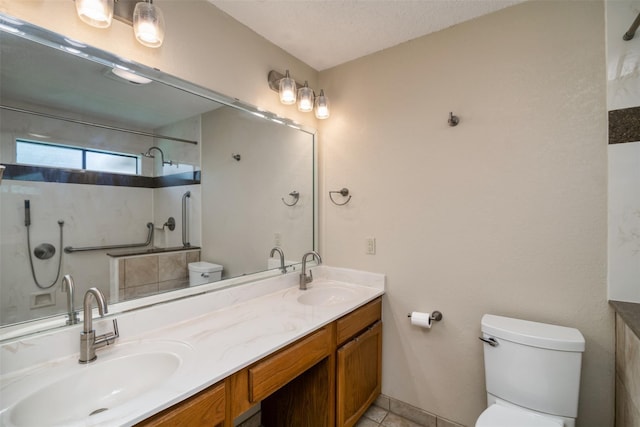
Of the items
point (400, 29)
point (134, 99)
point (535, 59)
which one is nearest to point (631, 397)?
point (535, 59)

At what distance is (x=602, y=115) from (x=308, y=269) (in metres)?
1.83

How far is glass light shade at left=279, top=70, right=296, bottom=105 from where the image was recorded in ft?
6.03

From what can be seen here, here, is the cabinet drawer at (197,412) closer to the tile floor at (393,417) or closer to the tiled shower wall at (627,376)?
the tile floor at (393,417)

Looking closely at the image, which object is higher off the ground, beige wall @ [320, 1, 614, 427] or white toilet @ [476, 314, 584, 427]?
beige wall @ [320, 1, 614, 427]

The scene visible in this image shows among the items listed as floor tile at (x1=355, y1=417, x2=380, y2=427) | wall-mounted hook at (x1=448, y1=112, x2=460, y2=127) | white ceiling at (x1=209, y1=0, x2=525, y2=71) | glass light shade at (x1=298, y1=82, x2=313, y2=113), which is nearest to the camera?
white ceiling at (x1=209, y1=0, x2=525, y2=71)

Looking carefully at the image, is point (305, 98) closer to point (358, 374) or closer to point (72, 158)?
point (72, 158)

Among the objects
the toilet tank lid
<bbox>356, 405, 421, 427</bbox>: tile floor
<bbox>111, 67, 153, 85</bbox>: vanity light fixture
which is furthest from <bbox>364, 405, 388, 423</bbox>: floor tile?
<bbox>111, 67, 153, 85</bbox>: vanity light fixture

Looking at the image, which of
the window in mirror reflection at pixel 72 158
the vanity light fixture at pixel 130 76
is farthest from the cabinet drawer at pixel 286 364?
the vanity light fixture at pixel 130 76

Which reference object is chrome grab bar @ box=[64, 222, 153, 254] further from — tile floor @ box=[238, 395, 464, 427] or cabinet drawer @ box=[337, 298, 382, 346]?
tile floor @ box=[238, 395, 464, 427]

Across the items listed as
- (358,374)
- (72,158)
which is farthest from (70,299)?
(358,374)

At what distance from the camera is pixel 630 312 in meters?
1.19

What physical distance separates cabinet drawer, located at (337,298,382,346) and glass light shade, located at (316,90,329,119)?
1.35 m

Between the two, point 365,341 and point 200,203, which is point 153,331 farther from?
point 365,341

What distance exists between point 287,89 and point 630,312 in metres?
2.03
